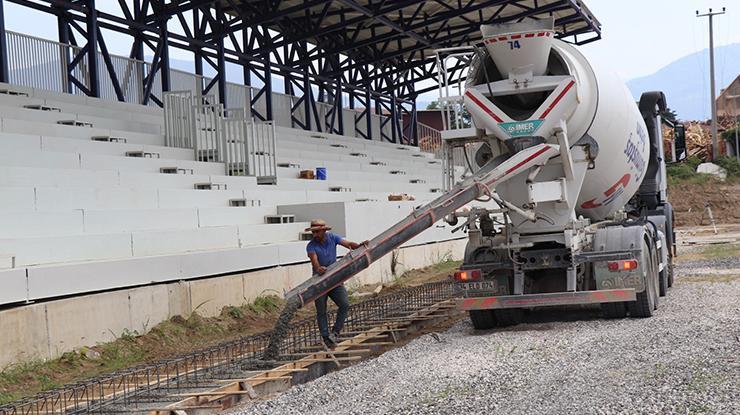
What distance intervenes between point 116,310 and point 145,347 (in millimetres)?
610

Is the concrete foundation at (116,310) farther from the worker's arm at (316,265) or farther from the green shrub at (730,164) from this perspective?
the green shrub at (730,164)

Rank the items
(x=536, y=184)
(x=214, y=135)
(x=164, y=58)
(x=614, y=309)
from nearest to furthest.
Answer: (x=536, y=184) → (x=614, y=309) → (x=214, y=135) → (x=164, y=58)

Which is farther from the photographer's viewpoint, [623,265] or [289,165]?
[289,165]

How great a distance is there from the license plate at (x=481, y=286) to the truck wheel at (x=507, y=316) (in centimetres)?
56

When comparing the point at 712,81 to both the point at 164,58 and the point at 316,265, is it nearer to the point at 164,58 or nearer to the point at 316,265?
the point at 164,58

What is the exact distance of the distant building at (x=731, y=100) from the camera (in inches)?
2496

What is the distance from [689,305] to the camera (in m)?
12.6

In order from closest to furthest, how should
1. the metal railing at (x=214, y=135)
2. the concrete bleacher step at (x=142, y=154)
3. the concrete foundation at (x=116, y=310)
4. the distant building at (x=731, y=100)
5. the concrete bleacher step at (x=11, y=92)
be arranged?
the concrete foundation at (x=116, y=310) → the concrete bleacher step at (x=142, y=154) → the concrete bleacher step at (x=11, y=92) → the metal railing at (x=214, y=135) → the distant building at (x=731, y=100)

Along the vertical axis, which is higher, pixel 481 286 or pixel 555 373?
pixel 481 286

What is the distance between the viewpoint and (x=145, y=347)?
1177 cm

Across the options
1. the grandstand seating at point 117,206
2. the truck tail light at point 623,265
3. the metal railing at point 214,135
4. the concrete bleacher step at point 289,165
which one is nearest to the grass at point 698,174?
the concrete bleacher step at point 289,165

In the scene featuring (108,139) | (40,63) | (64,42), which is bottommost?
(108,139)

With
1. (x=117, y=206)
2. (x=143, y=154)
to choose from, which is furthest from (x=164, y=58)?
(x=117, y=206)

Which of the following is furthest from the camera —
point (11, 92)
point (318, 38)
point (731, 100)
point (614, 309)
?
point (731, 100)
